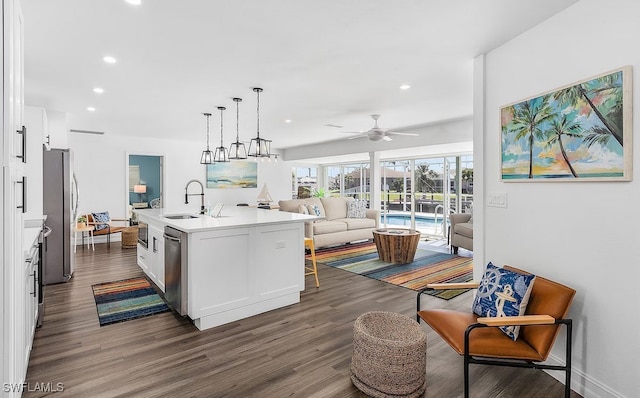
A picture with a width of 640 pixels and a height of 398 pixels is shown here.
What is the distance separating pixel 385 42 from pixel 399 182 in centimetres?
663

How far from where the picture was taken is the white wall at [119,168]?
23.5 ft

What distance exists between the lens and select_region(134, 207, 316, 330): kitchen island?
301 centimetres

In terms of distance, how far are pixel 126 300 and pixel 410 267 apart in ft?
13.0

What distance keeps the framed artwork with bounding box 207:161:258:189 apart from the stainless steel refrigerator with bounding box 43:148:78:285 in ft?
15.1

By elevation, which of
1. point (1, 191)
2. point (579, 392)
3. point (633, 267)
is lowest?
point (579, 392)

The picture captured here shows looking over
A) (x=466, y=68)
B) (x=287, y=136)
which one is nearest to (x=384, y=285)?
(x=466, y=68)

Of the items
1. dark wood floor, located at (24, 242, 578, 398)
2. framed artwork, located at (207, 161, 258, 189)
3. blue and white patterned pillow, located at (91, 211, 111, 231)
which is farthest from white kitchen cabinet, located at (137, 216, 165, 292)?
framed artwork, located at (207, 161, 258, 189)

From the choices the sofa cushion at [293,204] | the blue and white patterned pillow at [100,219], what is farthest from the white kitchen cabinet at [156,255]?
the blue and white patterned pillow at [100,219]

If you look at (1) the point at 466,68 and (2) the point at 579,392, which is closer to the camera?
(2) the point at 579,392

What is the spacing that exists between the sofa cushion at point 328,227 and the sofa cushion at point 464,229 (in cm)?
A: 217

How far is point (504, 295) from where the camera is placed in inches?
86.8

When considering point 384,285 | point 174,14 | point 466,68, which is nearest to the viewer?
point 174,14

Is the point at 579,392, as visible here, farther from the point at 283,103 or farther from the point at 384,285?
the point at 283,103

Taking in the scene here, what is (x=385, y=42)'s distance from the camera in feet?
9.21
